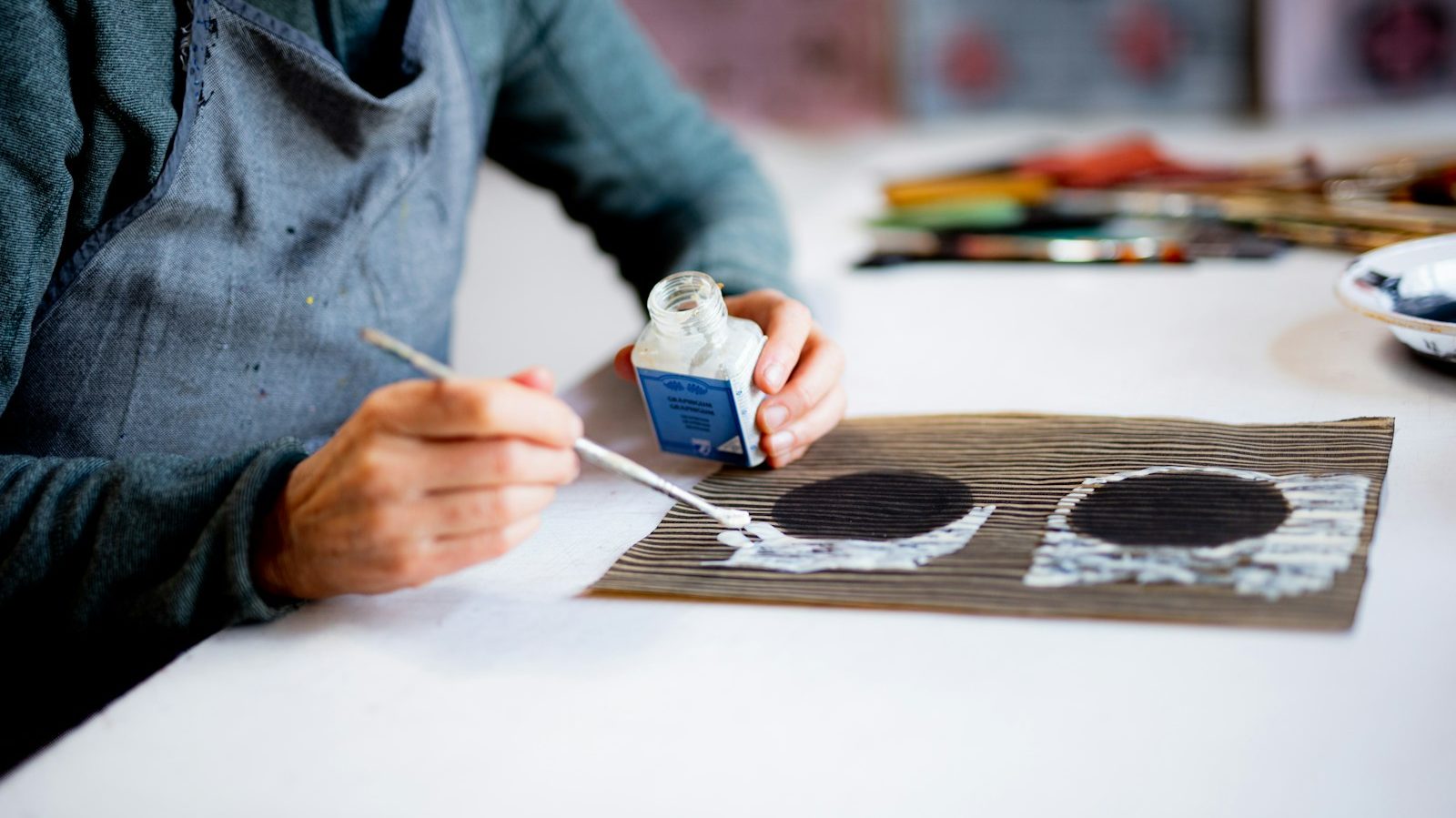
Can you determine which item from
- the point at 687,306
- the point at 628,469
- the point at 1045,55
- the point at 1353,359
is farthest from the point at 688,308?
the point at 1045,55

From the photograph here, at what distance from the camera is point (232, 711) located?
1.86 feet

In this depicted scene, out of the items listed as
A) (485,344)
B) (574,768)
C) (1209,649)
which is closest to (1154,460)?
(1209,649)

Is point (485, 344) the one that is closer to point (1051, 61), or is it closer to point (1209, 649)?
point (1051, 61)

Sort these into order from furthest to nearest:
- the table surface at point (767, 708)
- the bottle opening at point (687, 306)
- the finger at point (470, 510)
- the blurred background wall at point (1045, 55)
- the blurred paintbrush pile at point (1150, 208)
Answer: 1. the blurred background wall at point (1045, 55)
2. the blurred paintbrush pile at point (1150, 208)
3. the bottle opening at point (687, 306)
4. the finger at point (470, 510)
5. the table surface at point (767, 708)

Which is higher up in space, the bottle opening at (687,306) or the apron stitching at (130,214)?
the apron stitching at (130,214)

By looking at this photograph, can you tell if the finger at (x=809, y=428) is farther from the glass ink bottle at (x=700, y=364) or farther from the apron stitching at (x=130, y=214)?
the apron stitching at (x=130, y=214)

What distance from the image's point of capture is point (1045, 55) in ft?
A: 5.86

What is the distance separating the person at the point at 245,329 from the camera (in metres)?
0.59

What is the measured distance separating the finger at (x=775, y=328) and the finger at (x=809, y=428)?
0.10ft

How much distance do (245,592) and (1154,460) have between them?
1.70 ft

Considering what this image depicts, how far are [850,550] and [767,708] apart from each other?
13cm

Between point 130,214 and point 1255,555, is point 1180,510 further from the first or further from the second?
point 130,214

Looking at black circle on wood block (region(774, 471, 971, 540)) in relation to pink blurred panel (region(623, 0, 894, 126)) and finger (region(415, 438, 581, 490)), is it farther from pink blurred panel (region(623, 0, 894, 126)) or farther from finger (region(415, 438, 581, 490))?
pink blurred panel (region(623, 0, 894, 126))

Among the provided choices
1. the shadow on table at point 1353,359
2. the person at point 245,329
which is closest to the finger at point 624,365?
the person at point 245,329
